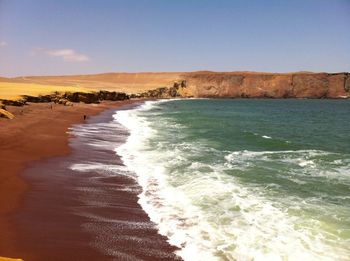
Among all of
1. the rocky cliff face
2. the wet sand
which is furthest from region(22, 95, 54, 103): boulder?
the rocky cliff face

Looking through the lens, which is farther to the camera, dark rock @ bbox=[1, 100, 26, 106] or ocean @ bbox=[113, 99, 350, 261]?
dark rock @ bbox=[1, 100, 26, 106]

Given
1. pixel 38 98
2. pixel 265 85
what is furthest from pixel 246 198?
pixel 265 85

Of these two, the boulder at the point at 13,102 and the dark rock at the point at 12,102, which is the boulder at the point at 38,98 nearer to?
the boulder at the point at 13,102

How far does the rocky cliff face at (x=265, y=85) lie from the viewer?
134 m

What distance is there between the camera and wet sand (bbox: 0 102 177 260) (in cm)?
803

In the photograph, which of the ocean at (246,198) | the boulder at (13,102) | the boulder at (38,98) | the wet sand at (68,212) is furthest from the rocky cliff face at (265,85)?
the wet sand at (68,212)

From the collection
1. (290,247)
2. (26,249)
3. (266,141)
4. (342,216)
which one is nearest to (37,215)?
(26,249)

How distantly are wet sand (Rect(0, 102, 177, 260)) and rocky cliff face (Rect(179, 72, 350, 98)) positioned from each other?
122 m

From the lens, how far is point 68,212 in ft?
33.7

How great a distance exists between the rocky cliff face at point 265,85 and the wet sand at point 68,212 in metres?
122

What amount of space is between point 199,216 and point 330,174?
7833mm

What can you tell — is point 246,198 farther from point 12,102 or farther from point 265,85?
point 265,85

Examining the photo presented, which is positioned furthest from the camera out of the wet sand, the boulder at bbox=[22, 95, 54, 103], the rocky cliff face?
the rocky cliff face

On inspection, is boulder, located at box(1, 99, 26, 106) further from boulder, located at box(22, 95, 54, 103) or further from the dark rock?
boulder, located at box(22, 95, 54, 103)
